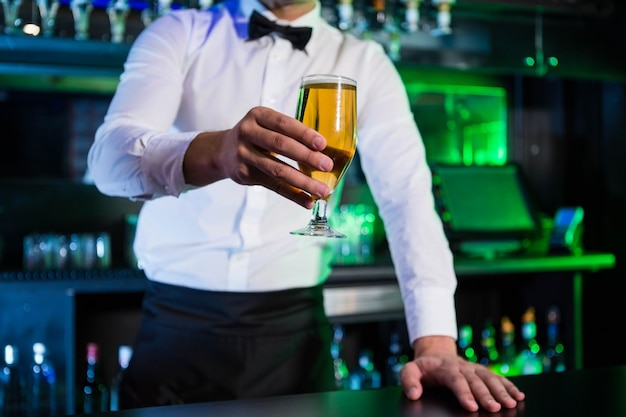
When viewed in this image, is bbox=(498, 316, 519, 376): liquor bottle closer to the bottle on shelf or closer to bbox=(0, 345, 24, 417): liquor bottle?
the bottle on shelf

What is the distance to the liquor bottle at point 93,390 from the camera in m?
2.85

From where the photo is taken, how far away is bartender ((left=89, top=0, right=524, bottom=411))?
5.11ft

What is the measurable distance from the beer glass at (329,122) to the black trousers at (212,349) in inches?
26.2

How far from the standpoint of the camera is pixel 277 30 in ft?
5.64

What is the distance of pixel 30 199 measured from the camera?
A: 129 inches

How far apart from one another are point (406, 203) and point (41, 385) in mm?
1707

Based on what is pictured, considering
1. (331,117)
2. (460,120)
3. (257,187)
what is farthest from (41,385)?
(460,120)

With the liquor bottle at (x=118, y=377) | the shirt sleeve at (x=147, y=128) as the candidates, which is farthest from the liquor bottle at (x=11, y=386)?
the shirt sleeve at (x=147, y=128)

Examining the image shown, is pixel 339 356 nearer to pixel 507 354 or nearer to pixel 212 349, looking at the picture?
pixel 507 354

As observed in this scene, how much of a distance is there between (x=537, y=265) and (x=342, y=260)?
79cm

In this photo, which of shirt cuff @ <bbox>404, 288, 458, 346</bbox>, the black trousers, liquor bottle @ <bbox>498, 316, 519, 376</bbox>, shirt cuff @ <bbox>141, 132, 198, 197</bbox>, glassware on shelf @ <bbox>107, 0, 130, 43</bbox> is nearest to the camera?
shirt cuff @ <bbox>141, 132, 198, 197</bbox>

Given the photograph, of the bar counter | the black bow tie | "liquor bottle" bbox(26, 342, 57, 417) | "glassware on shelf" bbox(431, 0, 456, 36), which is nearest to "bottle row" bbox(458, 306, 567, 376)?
"glassware on shelf" bbox(431, 0, 456, 36)

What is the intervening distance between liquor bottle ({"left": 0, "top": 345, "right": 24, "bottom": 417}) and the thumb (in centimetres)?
190

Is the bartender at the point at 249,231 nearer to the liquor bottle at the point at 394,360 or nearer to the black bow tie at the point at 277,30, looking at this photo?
the black bow tie at the point at 277,30
